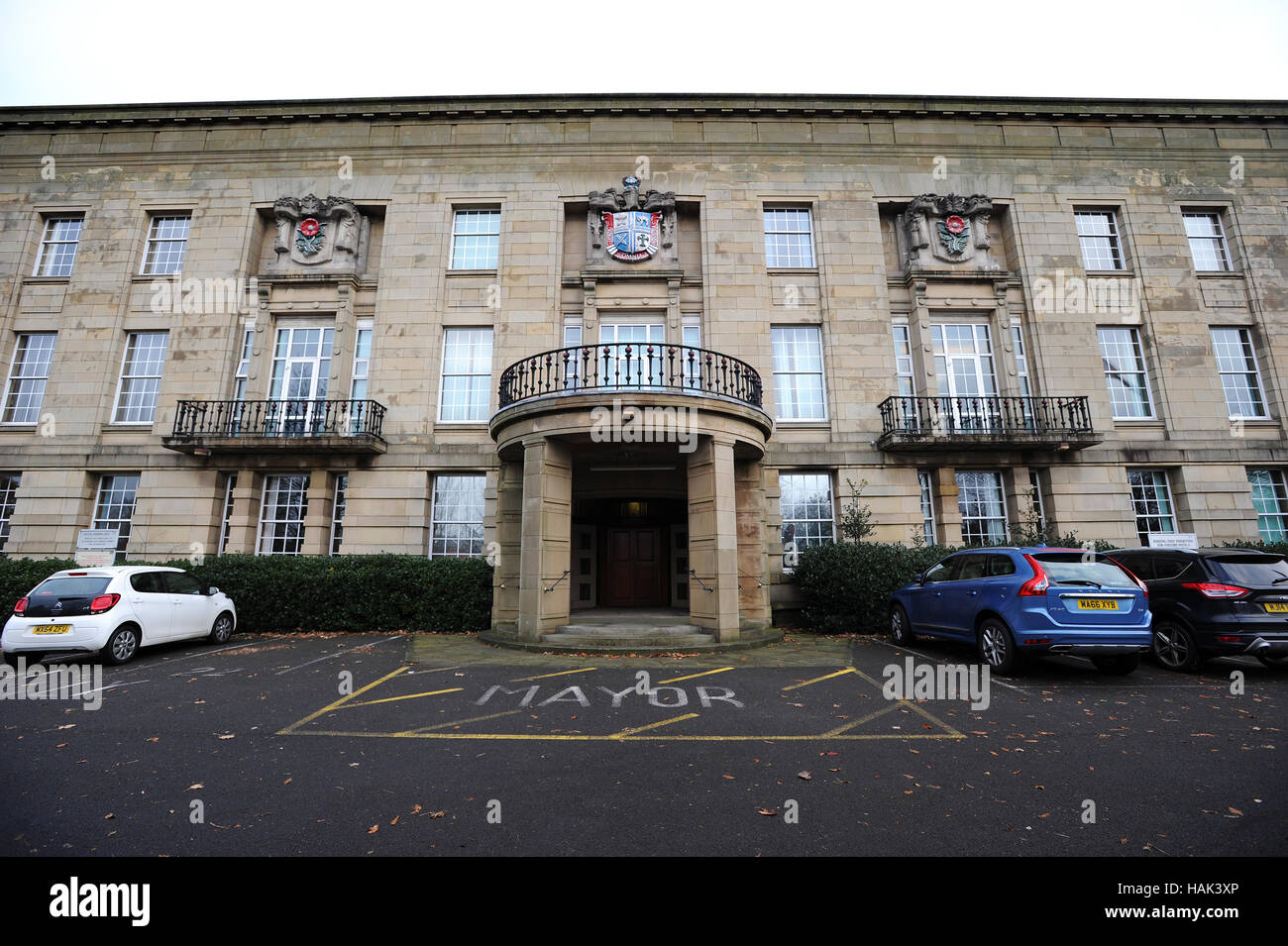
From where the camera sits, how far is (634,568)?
1582 centimetres

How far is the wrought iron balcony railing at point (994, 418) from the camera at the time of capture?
47.8 ft

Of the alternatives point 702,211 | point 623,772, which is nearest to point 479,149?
point 702,211

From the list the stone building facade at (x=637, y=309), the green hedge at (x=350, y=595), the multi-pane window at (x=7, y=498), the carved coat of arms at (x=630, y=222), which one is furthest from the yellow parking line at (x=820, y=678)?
the multi-pane window at (x=7, y=498)

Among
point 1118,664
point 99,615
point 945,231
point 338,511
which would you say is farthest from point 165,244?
point 1118,664

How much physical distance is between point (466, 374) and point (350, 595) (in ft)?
22.5

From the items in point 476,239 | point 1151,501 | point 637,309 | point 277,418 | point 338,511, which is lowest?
point 338,511

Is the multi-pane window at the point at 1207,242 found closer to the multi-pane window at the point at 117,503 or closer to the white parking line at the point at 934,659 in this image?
the white parking line at the point at 934,659

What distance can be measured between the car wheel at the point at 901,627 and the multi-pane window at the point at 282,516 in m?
15.2

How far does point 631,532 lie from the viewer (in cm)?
1602

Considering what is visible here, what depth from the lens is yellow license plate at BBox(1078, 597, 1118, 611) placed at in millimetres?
7230

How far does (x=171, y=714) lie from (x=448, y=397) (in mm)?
10804

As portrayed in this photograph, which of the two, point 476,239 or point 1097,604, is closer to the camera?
point 1097,604

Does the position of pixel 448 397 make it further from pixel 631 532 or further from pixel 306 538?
pixel 631 532

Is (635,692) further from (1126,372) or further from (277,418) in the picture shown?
(1126,372)
